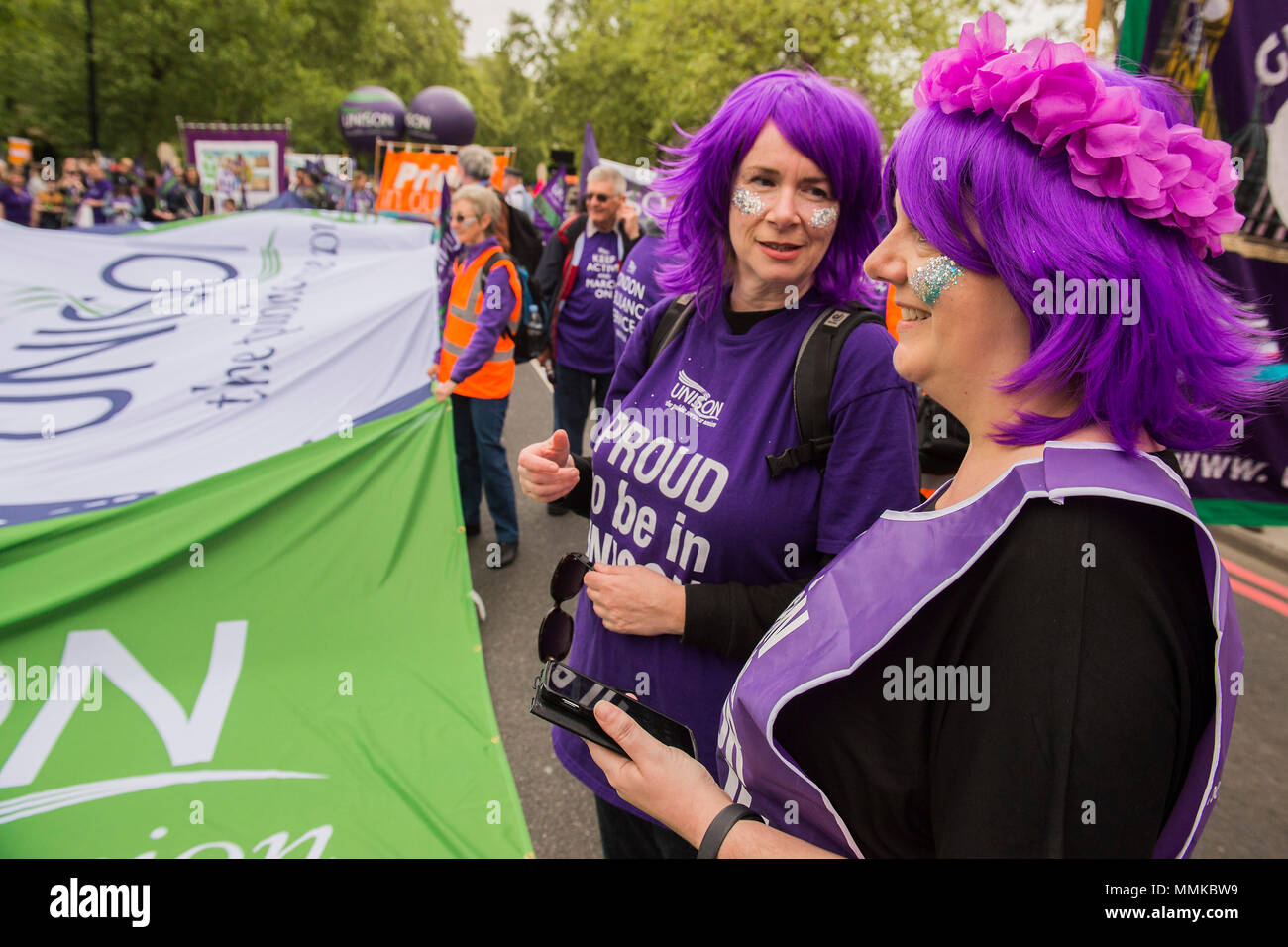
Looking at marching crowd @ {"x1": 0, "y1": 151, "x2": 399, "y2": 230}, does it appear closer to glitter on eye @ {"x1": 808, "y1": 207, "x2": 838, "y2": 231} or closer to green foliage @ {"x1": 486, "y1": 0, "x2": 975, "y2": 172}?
green foliage @ {"x1": 486, "y1": 0, "x2": 975, "y2": 172}

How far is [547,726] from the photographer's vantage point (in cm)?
337

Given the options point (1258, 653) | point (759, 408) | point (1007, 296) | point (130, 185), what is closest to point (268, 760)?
point (759, 408)

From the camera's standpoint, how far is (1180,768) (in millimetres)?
767

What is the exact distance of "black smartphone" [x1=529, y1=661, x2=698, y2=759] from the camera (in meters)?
1.17

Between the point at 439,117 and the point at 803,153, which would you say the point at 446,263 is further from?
the point at 439,117

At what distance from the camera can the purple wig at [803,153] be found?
1503 mm

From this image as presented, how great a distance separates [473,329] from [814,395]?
11.9ft

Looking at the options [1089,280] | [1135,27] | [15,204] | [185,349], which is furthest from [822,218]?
[15,204]

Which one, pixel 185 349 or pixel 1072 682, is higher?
pixel 1072 682

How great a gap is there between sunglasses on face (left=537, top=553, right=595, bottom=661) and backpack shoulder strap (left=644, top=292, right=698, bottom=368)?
0.49 meters

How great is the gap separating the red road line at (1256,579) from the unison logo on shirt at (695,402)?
515 centimetres

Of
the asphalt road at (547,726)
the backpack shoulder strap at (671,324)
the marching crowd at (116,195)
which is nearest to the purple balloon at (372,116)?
the marching crowd at (116,195)
